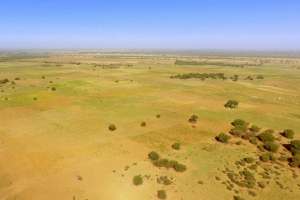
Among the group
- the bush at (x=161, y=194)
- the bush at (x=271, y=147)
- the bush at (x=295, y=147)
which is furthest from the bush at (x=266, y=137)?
the bush at (x=161, y=194)

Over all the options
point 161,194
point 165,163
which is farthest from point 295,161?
point 161,194

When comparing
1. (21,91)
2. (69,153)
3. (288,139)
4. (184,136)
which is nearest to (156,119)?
(184,136)

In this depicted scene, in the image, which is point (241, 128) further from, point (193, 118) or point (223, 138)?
point (193, 118)

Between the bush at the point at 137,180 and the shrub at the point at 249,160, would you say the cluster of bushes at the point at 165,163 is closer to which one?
the bush at the point at 137,180

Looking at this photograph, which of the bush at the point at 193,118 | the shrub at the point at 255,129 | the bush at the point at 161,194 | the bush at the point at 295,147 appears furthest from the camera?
the bush at the point at 193,118

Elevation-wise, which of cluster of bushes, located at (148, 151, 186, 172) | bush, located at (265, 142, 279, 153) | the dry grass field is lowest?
the dry grass field

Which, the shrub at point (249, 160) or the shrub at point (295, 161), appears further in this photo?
the shrub at point (249, 160)

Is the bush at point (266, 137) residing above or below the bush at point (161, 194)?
above

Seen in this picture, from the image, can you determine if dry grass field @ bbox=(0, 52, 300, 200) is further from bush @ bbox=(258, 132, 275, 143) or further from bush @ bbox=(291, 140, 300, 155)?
bush @ bbox=(258, 132, 275, 143)

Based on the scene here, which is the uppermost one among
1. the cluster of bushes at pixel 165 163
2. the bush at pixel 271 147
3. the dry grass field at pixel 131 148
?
the bush at pixel 271 147

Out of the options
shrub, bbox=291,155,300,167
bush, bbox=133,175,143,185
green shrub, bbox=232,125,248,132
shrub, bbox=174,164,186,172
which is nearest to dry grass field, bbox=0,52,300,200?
bush, bbox=133,175,143,185

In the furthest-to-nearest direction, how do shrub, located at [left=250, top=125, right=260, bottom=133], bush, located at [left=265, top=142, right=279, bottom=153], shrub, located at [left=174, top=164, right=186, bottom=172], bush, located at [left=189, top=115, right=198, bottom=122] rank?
Result: bush, located at [left=189, top=115, right=198, bottom=122], shrub, located at [left=250, top=125, right=260, bottom=133], bush, located at [left=265, top=142, right=279, bottom=153], shrub, located at [left=174, top=164, right=186, bottom=172]
